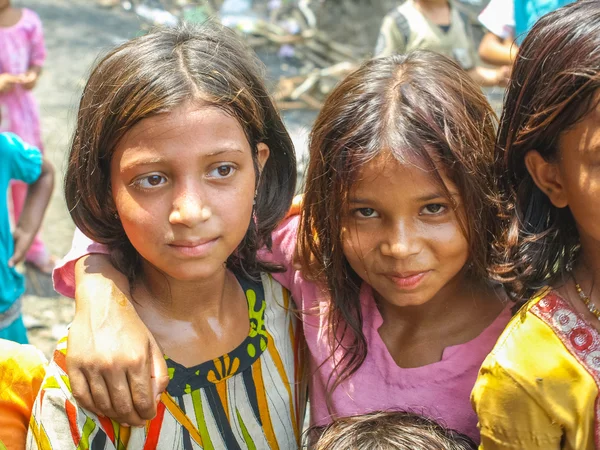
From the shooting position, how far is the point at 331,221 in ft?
5.85

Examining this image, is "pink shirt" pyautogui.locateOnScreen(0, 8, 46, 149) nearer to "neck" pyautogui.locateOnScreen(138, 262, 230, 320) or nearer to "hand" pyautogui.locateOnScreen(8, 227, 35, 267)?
"hand" pyautogui.locateOnScreen(8, 227, 35, 267)

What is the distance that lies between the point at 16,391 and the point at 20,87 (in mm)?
3074

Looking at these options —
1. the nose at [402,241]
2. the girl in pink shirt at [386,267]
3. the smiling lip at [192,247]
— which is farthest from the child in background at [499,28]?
the smiling lip at [192,247]

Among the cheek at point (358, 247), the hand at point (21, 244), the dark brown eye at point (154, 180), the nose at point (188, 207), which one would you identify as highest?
the dark brown eye at point (154, 180)

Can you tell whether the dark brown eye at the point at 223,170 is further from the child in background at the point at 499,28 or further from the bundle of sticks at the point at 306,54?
the bundle of sticks at the point at 306,54

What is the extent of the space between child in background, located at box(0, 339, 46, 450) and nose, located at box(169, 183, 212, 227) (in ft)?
1.69

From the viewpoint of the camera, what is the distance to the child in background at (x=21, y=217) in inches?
110

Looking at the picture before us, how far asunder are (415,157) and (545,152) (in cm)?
27

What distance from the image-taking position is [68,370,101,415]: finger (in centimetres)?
149

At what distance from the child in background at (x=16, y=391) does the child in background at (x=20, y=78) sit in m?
2.70

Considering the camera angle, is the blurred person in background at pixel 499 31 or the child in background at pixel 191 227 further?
the blurred person in background at pixel 499 31

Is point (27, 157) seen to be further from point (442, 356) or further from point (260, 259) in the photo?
point (442, 356)

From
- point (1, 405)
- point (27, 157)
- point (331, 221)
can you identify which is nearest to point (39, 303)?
point (27, 157)

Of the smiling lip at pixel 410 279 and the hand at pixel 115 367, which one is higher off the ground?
the smiling lip at pixel 410 279
